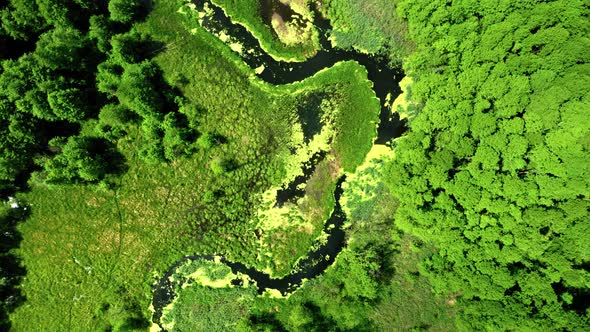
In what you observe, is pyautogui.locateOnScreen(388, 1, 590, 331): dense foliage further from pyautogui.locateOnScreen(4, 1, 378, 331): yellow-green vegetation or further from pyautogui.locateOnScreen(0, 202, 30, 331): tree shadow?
pyautogui.locateOnScreen(0, 202, 30, 331): tree shadow

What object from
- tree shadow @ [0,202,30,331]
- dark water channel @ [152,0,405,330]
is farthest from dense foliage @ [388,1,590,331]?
tree shadow @ [0,202,30,331]

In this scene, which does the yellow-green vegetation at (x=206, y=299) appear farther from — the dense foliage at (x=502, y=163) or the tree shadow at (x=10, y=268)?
the dense foliage at (x=502, y=163)

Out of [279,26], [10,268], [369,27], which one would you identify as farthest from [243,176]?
[10,268]

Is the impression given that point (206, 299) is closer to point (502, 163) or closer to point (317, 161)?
point (317, 161)

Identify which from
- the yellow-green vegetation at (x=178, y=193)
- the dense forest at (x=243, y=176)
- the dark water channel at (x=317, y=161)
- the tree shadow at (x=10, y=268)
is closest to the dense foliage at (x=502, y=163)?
the dense forest at (x=243, y=176)

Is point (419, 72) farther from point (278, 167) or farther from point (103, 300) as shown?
point (103, 300)

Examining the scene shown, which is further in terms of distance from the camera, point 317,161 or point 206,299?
point 317,161

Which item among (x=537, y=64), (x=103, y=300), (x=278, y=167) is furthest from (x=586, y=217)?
(x=103, y=300)
